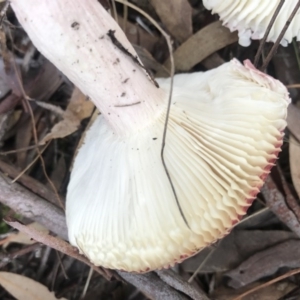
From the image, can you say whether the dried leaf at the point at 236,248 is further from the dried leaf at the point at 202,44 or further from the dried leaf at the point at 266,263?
the dried leaf at the point at 202,44

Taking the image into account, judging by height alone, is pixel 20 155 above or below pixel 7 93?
below

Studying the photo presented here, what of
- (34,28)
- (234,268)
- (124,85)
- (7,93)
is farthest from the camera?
(7,93)

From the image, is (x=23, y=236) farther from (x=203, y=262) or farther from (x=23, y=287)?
(x=203, y=262)

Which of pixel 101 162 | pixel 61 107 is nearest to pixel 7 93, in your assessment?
pixel 61 107

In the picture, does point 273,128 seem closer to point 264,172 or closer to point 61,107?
point 264,172

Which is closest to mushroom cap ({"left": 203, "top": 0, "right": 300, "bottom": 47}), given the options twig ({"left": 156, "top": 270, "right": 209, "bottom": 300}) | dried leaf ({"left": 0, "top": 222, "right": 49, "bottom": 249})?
twig ({"left": 156, "top": 270, "right": 209, "bottom": 300})

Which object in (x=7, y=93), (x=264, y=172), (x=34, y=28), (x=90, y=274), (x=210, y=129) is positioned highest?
(x=34, y=28)

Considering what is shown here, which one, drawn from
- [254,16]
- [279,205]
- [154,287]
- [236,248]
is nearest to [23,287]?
[154,287]
